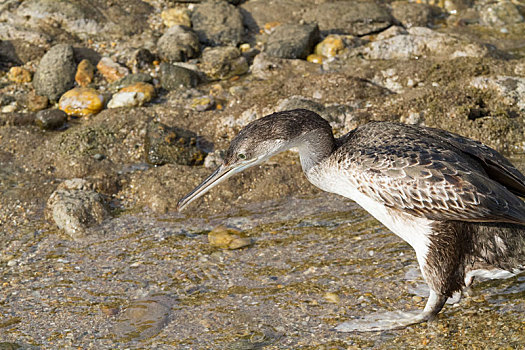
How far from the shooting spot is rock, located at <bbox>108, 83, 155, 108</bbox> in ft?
26.2

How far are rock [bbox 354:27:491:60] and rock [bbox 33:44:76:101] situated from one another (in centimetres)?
415

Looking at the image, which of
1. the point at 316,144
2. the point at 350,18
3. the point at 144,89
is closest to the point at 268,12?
the point at 350,18

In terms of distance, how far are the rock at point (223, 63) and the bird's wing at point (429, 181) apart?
4.69 metres

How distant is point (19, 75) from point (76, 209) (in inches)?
138

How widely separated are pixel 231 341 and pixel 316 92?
4.00 metres

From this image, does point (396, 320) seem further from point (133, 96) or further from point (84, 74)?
point (84, 74)

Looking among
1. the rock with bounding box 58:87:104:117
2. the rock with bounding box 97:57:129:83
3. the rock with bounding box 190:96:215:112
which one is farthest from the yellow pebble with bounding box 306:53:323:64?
the rock with bounding box 58:87:104:117

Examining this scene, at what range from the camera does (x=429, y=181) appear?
4.13 meters

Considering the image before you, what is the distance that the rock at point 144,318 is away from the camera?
4664 millimetres

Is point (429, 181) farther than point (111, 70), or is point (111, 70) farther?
point (111, 70)

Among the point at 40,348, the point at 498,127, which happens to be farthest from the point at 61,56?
the point at 498,127

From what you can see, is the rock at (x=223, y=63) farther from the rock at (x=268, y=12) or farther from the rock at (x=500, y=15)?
the rock at (x=500, y=15)

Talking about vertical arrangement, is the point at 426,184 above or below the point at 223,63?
→ above

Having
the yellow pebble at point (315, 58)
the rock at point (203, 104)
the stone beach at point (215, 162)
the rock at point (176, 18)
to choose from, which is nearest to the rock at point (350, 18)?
the stone beach at point (215, 162)
